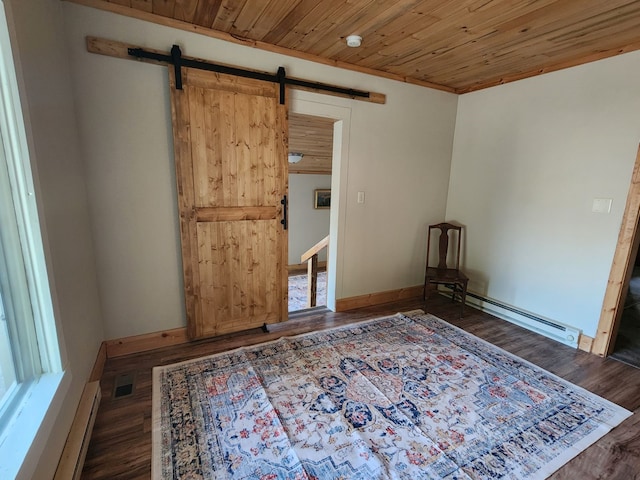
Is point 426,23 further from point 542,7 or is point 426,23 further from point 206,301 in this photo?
point 206,301

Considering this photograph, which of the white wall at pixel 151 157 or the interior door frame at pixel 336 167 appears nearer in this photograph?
the white wall at pixel 151 157

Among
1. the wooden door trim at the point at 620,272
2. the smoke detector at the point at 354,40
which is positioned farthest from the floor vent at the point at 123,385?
the wooden door trim at the point at 620,272

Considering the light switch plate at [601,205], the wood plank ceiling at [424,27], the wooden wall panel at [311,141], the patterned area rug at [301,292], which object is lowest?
the patterned area rug at [301,292]

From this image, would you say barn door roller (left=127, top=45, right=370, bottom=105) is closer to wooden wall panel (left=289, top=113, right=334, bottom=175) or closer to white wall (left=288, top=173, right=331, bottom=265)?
wooden wall panel (left=289, top=113, right=334, bottom=175)

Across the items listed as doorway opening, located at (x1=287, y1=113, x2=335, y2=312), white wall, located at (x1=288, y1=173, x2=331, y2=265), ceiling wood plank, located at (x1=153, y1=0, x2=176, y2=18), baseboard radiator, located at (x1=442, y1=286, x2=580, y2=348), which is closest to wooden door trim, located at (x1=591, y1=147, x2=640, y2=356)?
baseboard radiator, located at (x1=442, y1=286, x2=580, y2=348)

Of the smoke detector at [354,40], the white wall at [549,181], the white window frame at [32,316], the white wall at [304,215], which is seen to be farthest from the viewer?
the white wall at [304,215]

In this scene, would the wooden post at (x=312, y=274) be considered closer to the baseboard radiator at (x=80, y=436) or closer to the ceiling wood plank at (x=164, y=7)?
the baseboard radiator at (x=80, y=436)

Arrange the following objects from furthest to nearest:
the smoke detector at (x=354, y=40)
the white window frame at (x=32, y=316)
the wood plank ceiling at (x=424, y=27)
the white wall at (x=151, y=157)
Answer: the smoke detector at (x=354, y=40)
the white wall at (x=151, y=157)
the wood plank ceiling at (x=424, y=27)
the white window frame at (x=32, y=316)

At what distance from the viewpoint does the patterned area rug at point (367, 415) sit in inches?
57.2

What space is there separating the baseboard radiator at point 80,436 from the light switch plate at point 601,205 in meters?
3.68

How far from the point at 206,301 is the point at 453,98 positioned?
342 centimetres

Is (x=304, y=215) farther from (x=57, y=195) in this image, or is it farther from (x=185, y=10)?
(x=57, y=195)

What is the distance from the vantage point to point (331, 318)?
10.0 ft

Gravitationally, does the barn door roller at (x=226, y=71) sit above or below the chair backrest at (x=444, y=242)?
above
